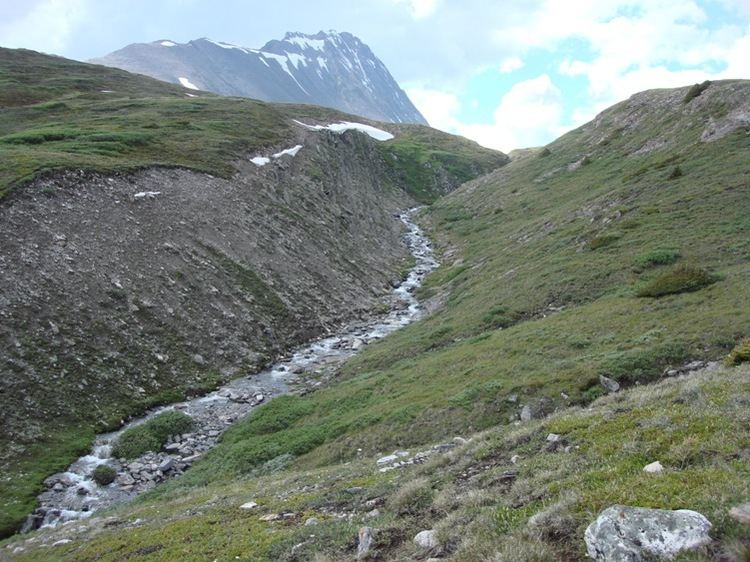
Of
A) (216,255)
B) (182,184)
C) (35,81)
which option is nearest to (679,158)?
(216,255)

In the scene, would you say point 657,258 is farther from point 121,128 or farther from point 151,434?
point 121,128

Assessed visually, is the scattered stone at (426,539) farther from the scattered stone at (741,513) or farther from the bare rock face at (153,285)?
the bare rock face at (153,285)

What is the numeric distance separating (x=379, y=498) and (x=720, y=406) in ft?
26.9

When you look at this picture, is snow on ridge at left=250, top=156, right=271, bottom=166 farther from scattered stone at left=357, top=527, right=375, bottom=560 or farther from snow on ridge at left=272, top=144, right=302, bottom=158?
scattered stone at left=357, top=527, right=375, bottom=560

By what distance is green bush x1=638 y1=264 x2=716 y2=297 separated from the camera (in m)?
26.5

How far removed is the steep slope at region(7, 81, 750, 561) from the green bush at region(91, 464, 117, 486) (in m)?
3.63

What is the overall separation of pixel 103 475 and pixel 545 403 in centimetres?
2066

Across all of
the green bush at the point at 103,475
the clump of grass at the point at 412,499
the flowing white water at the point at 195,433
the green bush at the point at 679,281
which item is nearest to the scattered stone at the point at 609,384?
the green bush at the point at 679,281

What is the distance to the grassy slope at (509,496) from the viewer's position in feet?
25.7

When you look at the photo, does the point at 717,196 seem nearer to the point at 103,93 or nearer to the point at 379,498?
the point at 379,498

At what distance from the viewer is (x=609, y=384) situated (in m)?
19.6

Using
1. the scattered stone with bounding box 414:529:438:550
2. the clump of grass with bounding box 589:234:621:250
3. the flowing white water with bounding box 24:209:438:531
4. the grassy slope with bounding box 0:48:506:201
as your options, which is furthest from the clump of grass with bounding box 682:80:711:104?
the scattered stone with bounding box 414:529:438:550

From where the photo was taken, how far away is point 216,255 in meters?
44.6

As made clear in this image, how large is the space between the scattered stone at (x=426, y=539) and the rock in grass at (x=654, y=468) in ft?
13.0
